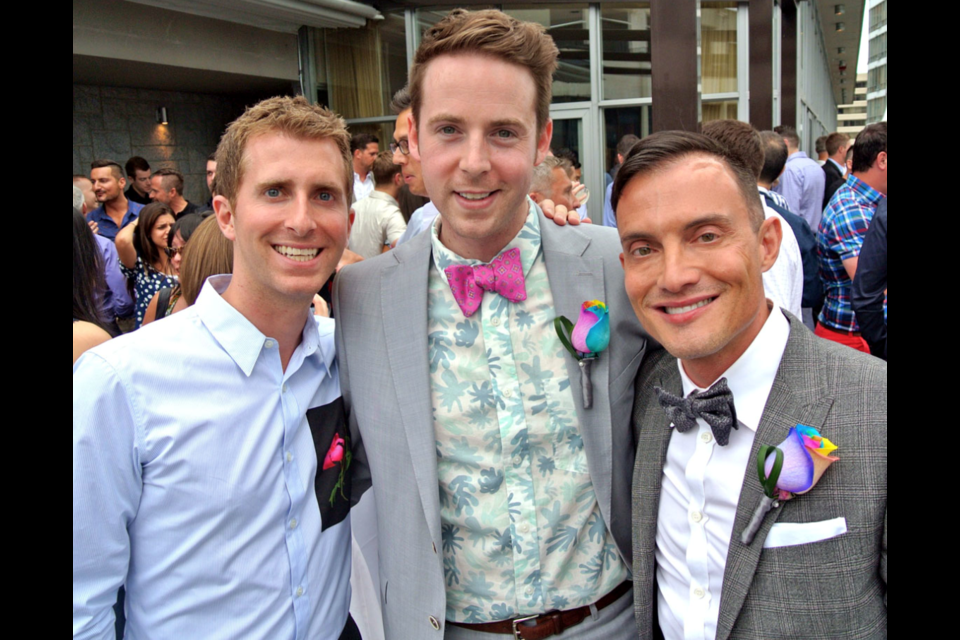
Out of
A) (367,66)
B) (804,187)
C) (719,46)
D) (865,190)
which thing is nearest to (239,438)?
(865,190)

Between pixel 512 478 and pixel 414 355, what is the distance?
0.40 m

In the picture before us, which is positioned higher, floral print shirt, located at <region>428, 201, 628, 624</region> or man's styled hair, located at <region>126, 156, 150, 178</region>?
man's styled hair, located at <region>126, 156, 150, 178</region>

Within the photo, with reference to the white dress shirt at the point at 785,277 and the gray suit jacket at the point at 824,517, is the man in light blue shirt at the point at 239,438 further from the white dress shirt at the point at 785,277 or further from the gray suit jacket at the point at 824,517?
the white dress shirt at the point at 785,277

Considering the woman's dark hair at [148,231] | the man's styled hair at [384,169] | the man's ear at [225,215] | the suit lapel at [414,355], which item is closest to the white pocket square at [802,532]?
the suit lapel at [414,355]

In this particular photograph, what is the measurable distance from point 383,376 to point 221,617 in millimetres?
685

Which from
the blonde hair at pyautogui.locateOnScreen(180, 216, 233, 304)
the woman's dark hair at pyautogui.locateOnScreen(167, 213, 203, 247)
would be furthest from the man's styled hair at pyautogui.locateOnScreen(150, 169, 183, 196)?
the blonde hair at pyautogui.locateOnScreen(180, 216, 233, 304)

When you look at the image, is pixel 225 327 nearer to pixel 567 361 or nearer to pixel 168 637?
pixel 168 637

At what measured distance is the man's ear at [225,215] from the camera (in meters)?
1.86

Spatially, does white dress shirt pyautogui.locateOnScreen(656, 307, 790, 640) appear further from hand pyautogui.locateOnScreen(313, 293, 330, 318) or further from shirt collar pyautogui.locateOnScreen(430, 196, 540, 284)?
hand pyautogui.locateOnScreen(313, 293, 330, 318)

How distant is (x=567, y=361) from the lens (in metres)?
1.80

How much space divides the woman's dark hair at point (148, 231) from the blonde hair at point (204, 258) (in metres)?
2.03

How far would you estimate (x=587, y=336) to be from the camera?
1710mm

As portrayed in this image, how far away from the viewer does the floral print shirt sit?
1.74 m

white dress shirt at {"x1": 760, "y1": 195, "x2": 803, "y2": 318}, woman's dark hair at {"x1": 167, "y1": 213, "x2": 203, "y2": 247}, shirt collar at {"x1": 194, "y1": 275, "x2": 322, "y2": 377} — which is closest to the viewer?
shirt collar at {"x1": 194, "y1": 275, "x2": 322, "y2": 377}
